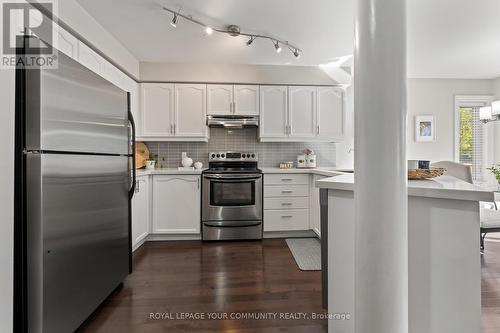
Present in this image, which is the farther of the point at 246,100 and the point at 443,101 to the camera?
the point at 443,101

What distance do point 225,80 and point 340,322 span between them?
10.6 ft

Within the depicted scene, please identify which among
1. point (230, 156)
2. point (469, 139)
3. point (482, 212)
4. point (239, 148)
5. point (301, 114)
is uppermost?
point (301, 114)

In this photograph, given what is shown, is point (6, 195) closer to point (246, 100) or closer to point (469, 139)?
point (246, 100)

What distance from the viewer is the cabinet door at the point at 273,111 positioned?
368 centimetres

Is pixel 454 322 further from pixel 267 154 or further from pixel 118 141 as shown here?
pixel 267 154

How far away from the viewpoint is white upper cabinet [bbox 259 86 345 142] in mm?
3688

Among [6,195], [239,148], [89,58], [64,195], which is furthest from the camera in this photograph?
[239,148]

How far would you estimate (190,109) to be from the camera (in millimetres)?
3594

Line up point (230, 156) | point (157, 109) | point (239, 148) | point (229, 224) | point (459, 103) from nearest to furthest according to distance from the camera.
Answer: point (229, 224)
point (157, 109)
point (230, 156)
point (239, 148)
point (459, 103)

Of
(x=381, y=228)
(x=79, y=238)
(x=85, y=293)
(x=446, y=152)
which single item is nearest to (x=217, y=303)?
(x=85, y=293)

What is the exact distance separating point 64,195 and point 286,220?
261 cm

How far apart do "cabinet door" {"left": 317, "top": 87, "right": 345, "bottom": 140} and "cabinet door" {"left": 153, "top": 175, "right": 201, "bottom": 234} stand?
83.2 inches

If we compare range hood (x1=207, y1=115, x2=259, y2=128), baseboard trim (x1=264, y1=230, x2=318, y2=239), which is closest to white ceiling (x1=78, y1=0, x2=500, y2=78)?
range hood (x1=207, y1=115, x2=259, y2=128)
